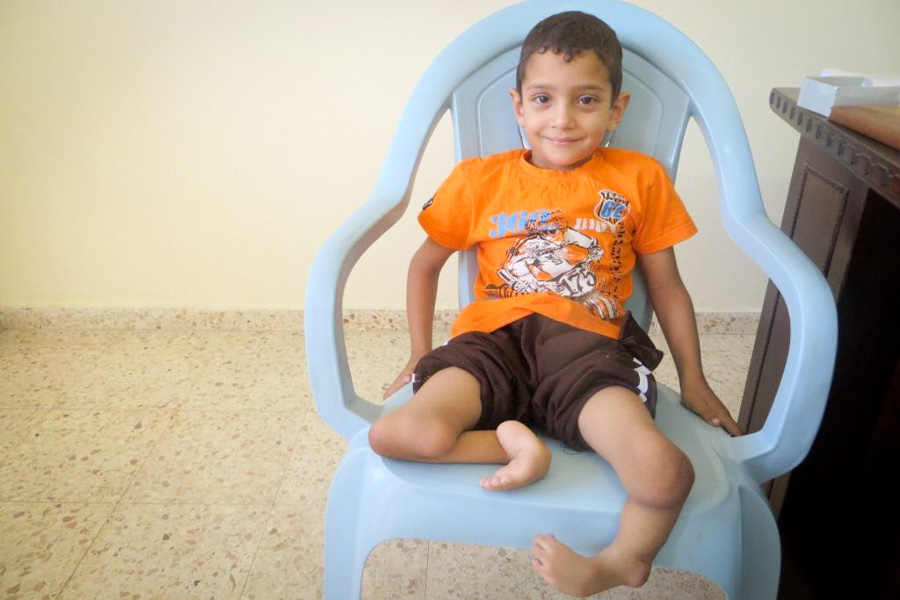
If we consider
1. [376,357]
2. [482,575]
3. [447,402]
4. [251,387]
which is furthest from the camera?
[376,357]

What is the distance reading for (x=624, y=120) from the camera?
40.0 inches

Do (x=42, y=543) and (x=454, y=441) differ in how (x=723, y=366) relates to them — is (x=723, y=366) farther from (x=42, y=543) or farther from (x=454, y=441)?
(x=42, y=543)

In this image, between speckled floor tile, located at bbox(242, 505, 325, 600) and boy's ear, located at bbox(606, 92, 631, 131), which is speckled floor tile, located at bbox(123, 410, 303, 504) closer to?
speckled floor tile, located at bbox(242, 505, 325, 600)

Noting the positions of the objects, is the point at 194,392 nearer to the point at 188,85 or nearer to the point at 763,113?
the point at 188,85

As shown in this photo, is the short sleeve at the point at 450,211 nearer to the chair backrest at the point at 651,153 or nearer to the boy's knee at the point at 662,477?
the chair backrest at the point at 651,153

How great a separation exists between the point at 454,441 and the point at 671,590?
578mm

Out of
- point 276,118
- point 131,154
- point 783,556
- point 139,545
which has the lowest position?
point 139,545

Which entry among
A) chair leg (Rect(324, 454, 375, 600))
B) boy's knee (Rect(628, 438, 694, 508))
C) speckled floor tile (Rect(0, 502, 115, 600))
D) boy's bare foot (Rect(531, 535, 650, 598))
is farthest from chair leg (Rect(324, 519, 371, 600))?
speckled floor tile (Rect(0, 502, 115, 600))

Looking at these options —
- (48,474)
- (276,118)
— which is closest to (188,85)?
(276,118)

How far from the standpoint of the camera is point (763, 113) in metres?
1.54

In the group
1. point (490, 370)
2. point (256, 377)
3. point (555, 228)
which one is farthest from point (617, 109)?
point (256, 377)

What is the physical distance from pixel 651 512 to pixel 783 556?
0.53 m

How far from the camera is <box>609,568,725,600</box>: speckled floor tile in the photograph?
1074mm

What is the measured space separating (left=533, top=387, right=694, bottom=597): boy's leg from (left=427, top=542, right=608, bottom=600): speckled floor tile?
1.44ft
